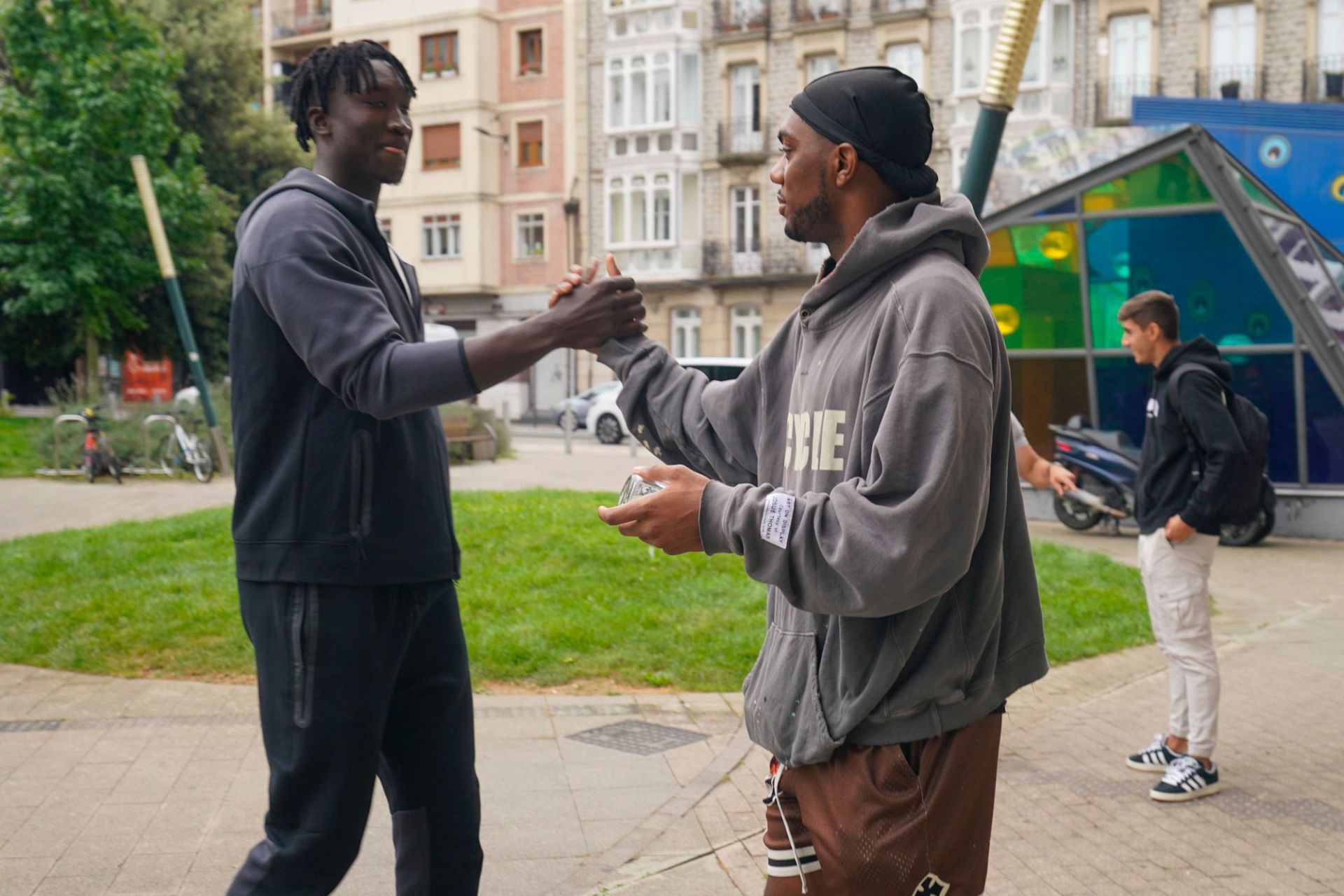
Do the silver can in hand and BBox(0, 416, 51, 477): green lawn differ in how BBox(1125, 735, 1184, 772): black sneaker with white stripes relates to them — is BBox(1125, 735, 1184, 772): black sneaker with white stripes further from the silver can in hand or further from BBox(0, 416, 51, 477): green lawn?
BBox(0, 416, 51, 477): green lawn

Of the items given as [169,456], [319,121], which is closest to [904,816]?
[319,121]

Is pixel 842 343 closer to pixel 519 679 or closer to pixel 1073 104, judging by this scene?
pixel 519 679

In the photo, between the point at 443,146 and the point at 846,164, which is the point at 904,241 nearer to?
the point at 846,164

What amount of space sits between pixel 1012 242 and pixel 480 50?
110ft

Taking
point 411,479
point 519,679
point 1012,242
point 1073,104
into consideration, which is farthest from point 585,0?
point 411,479

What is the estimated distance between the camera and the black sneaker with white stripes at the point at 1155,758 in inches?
227

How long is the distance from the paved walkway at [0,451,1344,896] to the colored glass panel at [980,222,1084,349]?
7.51 meters

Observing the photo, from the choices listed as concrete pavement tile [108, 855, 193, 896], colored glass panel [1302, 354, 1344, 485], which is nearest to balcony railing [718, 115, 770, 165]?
colored glass panel [1302, 354, 1344, 485]

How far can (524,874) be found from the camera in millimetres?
4422

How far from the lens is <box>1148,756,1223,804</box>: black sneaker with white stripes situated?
5.36 metres

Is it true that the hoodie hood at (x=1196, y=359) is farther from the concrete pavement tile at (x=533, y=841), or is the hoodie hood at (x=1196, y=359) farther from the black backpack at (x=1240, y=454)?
the concrete pavement tile at (x=533, y=841)

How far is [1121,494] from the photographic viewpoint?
14.0 m

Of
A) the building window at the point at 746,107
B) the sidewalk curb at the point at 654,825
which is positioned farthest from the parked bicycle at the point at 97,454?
the building window at the point at 746,107

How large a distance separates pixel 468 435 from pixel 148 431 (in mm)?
4868
